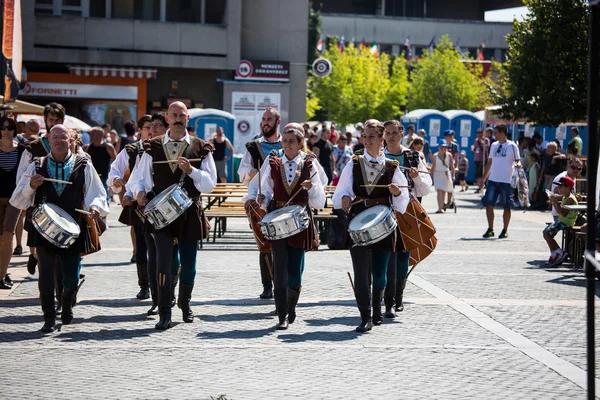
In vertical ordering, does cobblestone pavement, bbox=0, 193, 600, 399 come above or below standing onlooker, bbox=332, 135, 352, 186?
below

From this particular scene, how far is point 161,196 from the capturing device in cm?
927

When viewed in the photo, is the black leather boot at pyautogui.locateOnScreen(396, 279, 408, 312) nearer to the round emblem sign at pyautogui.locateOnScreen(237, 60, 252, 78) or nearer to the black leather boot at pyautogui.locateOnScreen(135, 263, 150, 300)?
the black leather boot at pyautogui.locateOnScreen(135, 263, 150, 300)

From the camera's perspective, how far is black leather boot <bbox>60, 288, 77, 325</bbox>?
371 inches

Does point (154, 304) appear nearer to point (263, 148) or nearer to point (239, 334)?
point (239, 334)

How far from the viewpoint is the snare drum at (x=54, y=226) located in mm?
8969

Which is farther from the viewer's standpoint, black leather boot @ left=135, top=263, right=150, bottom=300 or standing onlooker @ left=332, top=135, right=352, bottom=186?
standing onlooker @ left=332, top=135, right=352, bottom=186

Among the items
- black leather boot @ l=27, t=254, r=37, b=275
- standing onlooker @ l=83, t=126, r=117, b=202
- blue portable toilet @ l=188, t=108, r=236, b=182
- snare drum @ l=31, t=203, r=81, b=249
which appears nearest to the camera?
snare drum @ l=31, t=203, r=81, b=249

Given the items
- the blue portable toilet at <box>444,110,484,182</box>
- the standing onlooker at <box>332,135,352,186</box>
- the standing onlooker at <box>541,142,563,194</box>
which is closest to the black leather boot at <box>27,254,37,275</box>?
the standing onlooker at <box>332,135,352,186</box>

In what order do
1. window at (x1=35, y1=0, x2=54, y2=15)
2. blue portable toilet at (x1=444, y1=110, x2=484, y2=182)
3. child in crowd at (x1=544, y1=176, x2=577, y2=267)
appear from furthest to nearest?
window at (x1=35, y1=0, x2=54, y2=15) < blue portable toilet at (x1=444, y1=110, x2=484, y2=182) < child in crowd at (x1=544, y1=176, x2=577, y2=267)

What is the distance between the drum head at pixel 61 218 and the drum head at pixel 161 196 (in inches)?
25.4

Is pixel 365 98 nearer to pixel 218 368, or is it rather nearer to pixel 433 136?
pixel 433 136

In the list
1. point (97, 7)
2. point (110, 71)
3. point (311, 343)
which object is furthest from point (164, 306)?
point (97, 7)

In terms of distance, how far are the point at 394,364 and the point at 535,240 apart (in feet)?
36.3

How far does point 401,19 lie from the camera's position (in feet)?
298
